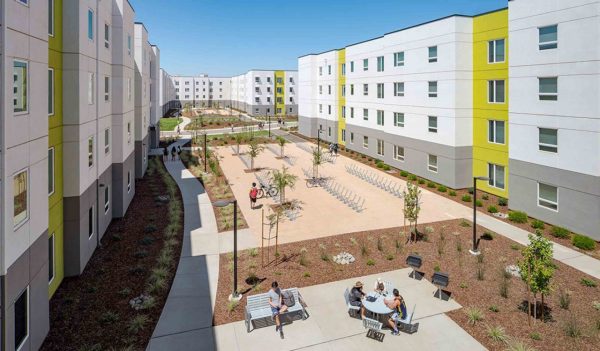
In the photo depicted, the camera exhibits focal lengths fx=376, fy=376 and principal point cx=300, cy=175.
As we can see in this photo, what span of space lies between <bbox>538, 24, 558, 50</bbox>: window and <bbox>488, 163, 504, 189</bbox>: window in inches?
343

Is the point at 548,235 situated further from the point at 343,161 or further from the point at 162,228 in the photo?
the point at 343,161

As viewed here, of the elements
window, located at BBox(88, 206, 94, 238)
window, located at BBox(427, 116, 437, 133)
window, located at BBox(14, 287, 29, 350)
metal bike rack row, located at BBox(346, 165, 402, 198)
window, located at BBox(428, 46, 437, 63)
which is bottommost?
window, located at BBox(14, 287, 29, 350)

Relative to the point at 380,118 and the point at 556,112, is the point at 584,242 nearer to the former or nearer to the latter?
the point at 556,112

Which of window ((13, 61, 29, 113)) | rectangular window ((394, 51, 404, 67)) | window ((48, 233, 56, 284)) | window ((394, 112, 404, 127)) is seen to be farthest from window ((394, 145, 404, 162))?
window ((13, 61, 29, 113))

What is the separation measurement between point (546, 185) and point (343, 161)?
22686 millimetres

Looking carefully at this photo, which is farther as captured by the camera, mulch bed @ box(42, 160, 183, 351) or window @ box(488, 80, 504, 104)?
window @ box(488, 80, 504, 104)

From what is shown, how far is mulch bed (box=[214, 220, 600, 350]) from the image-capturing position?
1198 centimetres

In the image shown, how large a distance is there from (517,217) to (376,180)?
12.0m

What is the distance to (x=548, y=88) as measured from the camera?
830 inches

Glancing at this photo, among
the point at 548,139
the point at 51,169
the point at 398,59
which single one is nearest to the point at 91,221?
the point at 51,169

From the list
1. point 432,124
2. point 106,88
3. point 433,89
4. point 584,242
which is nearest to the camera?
point 584,242

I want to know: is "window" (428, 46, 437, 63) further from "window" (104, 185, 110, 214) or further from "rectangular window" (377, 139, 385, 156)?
"window" (104, 185, 110, 214)

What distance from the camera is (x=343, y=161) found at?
4216cm

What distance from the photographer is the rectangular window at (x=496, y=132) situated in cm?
2631
